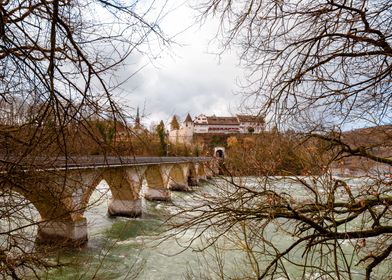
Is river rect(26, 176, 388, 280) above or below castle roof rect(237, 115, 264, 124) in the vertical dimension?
below

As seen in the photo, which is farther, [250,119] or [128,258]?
[128,258]

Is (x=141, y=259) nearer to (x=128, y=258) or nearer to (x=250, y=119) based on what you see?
(x=128, y=258)

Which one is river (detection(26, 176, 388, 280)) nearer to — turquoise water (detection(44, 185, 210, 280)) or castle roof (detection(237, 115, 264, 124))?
turquoise water (detection(44, 185, 210, 280))

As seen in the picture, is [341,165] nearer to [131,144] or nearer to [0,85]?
[131,144]

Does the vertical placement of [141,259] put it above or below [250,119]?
below

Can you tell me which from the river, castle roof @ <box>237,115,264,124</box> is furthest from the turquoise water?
castle roof @ <box>237,115,264,124</box>

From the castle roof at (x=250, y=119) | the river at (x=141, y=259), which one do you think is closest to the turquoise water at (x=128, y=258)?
the river at (x=141, y=259)

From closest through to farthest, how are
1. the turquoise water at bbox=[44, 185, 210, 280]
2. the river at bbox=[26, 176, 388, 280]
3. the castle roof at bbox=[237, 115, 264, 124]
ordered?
the castle roof at bbox=[237, 115, 264, 124]
the river at bbox=[26, 176, 388, 280]
the turquoise water at bbox=[44, 185, 210, 280]

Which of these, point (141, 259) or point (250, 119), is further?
point (141, 259)

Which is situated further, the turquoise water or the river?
the turquoise water

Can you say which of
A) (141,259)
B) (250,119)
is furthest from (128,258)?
(250,119)

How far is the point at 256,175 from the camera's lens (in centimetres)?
363

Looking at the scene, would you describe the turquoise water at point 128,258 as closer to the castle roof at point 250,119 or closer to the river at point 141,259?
the river at point 141,259

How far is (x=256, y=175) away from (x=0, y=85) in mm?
2331
